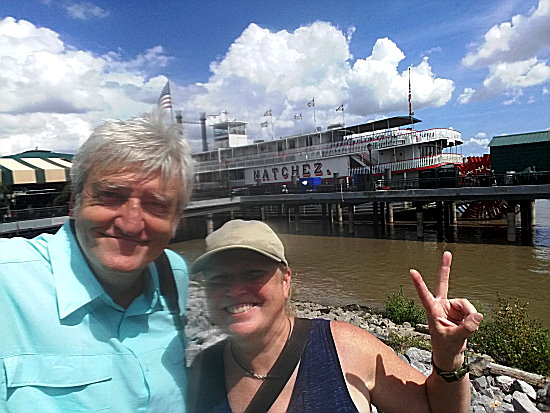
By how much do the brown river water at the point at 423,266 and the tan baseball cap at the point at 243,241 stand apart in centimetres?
415

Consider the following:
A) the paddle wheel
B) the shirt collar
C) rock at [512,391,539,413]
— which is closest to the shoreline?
rock at [512,391,539,413]

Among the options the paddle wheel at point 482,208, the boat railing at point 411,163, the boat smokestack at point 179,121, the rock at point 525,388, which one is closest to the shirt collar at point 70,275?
the boat smokestack at point 179,121

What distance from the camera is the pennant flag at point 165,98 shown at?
88 cm

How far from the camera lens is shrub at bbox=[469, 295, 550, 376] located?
12.8ft

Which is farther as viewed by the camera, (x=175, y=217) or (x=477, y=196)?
(x=477, y=196)

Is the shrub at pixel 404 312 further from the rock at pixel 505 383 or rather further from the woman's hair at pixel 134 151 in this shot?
the woman's hair at pixel 134 151

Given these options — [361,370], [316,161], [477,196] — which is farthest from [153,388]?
[316,161]

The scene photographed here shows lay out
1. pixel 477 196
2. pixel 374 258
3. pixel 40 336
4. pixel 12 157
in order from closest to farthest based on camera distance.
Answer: pixel 40 336 < pixel 12 157 < pixel 374 258 < pixel 477 196

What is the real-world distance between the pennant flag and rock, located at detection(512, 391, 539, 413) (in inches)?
137

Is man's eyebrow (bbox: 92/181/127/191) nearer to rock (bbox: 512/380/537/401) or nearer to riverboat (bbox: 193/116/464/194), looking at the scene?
rock (bbox: 512/380/537/401)

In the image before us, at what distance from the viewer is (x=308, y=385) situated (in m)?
0.91

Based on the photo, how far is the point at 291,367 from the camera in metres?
0.91

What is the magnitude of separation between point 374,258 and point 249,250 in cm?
1150

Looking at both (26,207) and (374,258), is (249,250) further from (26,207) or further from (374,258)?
(374,258)
